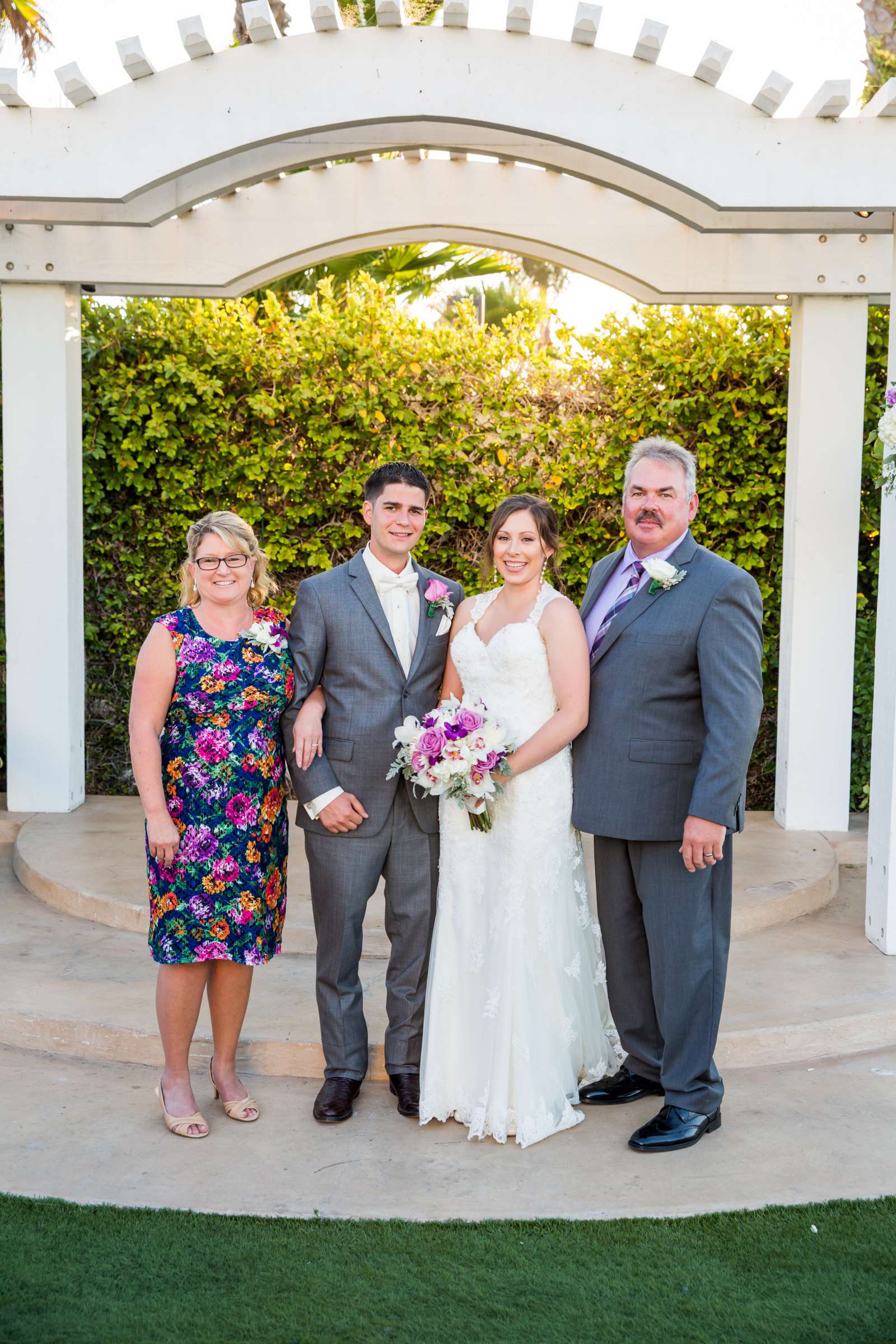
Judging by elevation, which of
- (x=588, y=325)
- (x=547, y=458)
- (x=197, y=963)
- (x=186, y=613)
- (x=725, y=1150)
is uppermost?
(x=588, y=325)

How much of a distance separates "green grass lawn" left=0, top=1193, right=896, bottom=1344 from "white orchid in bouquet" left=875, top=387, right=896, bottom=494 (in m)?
2.73

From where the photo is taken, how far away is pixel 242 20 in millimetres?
13586

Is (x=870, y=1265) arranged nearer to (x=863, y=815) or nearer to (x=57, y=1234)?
(x=57, y=1234)

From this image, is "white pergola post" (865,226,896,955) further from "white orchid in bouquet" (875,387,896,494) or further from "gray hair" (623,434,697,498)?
"gray hair" (623,434,697,498)

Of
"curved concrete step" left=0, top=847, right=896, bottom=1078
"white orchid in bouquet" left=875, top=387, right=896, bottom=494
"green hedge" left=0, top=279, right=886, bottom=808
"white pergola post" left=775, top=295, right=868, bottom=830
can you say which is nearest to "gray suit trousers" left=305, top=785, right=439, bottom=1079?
"curved concrete step" left=0, top=847, right=896, bottom=1078

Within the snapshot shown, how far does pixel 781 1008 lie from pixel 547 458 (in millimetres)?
4010

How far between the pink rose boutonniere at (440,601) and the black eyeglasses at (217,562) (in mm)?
582

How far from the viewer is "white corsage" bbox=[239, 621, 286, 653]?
12.1 feet

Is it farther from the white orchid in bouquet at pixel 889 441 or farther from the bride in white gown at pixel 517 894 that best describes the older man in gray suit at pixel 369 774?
the white orchid in bouquet at pixel 889 441

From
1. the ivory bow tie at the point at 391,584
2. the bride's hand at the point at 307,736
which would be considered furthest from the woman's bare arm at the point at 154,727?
the ivory bow tie at the point at 391,584

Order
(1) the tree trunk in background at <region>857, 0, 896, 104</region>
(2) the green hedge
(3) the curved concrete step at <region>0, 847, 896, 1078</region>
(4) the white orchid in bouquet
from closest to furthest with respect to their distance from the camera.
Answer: (3) the curved concrete step at <region>0, 847, 896, 1078</region>
(4) the white orchid in bouquet
(2) the green hedge
(1) the tree trunk in background at <region>857, 0, 896, 104</region>

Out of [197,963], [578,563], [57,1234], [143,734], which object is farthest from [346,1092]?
[578,563]

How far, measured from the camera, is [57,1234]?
316 cm

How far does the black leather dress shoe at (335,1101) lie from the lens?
3861 millimetres
